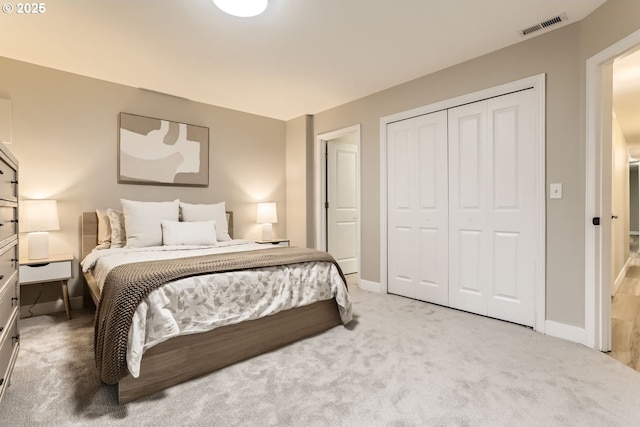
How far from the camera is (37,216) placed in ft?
9.20

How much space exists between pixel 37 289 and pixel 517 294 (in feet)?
14.1

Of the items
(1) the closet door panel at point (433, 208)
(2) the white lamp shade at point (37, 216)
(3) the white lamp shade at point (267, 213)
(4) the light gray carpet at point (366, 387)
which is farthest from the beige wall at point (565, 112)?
(2) the white lamp shade at point (37, 216)

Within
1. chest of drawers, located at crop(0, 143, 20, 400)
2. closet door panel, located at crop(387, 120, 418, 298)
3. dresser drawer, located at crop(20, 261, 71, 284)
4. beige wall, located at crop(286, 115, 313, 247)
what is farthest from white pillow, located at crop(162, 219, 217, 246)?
closet door panel, located at crop(387, 120, 418, 298)

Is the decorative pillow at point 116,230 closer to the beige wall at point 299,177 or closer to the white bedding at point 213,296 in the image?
the white bedding at point 213,296

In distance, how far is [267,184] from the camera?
472 centimetres

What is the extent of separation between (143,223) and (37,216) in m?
0.81

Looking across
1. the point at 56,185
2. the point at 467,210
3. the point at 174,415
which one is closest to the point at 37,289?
the point at 56,185

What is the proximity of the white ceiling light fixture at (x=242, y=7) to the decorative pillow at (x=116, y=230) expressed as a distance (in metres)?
2.24

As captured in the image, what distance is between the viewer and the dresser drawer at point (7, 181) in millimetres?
1493

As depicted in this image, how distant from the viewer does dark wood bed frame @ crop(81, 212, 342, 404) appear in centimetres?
Answer: 171

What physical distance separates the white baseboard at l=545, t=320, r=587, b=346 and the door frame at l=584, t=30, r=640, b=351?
0.05 m

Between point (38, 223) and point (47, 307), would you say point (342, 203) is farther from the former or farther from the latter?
point (47, 307)

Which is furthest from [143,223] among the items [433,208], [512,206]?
[512,206]

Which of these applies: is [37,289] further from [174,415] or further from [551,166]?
[551,166]
